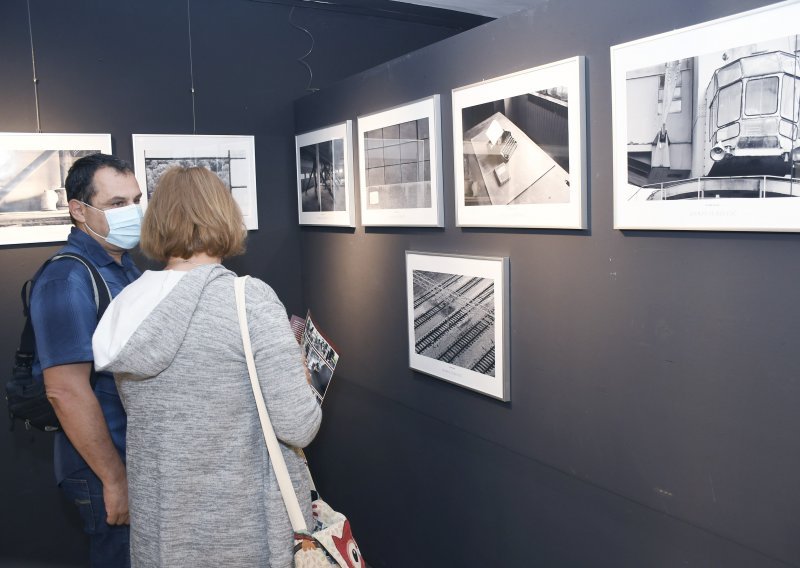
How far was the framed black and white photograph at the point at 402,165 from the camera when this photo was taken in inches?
102

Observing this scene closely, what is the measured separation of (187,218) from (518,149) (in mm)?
1095

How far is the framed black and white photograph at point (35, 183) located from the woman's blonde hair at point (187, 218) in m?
1.69

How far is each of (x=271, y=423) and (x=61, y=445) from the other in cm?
96

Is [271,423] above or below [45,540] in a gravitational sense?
above

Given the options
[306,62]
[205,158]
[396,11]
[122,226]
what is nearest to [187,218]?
[122,226]

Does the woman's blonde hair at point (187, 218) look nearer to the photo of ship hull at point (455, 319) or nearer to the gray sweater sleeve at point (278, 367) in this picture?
the gray sweater sleeve at point (278, 367)

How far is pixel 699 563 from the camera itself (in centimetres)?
177

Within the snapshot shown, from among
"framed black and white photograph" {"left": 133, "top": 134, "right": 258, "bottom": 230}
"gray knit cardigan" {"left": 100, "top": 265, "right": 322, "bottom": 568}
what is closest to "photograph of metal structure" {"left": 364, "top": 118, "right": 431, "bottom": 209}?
"framed black and white photograph" {"left": 133, "top": 134, "right": 258, "bottom": 230}

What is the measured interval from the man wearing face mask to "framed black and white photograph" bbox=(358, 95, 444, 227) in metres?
1.04

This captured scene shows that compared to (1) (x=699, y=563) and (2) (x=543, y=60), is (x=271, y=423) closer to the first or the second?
(1) (x=699, y=563)

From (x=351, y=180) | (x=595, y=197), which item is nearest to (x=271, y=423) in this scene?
(x=595, y=197)

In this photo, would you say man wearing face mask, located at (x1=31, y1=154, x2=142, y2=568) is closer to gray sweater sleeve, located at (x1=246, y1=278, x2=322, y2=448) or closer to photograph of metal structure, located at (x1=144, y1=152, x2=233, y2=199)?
gray sweater sleeve, located at (x1=246, y1=278, x2=322, y2=448)

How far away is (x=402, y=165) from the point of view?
2.78m

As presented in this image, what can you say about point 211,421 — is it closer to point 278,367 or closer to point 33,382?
point 278,367
